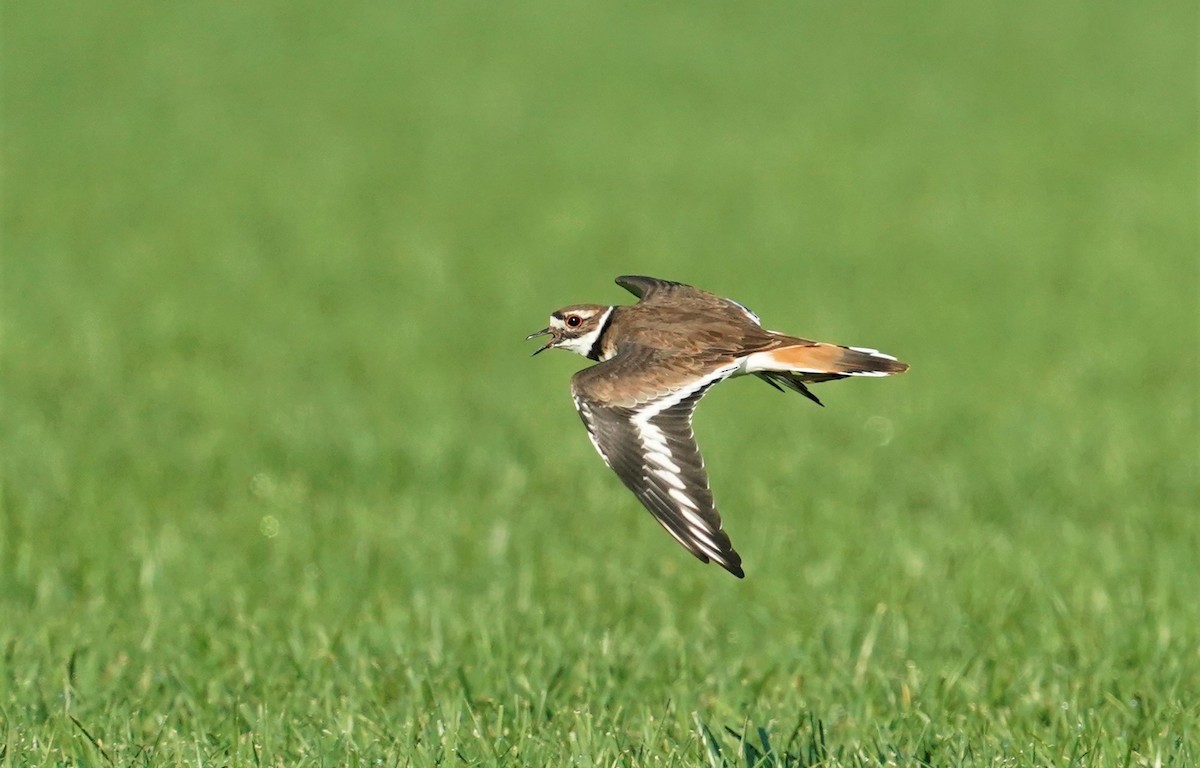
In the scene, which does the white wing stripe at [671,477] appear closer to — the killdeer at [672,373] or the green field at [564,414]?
the killdeer at [672,373]

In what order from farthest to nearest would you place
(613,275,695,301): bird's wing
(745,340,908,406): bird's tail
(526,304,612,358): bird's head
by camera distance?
(613,275,695,301): bird's wing
(526,304,612,358): bird's head
(745,340,908,406): bird's tail

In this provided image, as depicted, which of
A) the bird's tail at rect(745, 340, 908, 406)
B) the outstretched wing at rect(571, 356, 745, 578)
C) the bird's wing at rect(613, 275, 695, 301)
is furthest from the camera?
the bird's wing at rect(613, 275, 695, 301)

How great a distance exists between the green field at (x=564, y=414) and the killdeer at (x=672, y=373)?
1072 millimetres

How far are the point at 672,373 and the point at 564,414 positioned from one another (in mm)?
9726

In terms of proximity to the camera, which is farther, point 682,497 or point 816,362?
point 816,362

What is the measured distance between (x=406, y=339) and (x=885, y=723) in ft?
40.7

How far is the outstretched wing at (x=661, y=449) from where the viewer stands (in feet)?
17.2

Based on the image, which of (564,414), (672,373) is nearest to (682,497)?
(672,373)

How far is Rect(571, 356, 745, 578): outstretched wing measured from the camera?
5.23 m

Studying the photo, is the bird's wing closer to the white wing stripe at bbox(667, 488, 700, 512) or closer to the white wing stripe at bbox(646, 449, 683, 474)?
the white wing stripe at bbox(646, 449, 683, 474)

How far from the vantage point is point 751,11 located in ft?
151

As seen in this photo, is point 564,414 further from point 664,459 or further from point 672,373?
point 664,459

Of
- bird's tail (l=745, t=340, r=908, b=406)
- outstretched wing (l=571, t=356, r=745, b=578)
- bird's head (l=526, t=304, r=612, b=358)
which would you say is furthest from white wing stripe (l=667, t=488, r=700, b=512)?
bird's head (l=526, t=304, r=612, b=358)

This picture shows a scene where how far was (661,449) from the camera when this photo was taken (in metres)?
5.64
